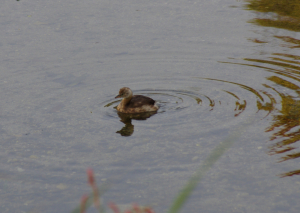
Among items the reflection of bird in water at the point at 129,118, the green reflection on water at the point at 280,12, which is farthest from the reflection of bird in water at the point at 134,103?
the green reflection on water at the point at 280,12

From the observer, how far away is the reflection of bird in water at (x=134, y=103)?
A: 10.2m

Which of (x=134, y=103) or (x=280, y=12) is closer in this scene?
(x=134, y=103)

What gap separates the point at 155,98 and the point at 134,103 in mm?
874

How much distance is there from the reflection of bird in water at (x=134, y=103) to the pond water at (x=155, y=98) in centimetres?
21

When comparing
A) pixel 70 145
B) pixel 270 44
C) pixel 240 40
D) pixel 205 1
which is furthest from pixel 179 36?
pixel 70 145

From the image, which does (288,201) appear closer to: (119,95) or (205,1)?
(119,95)

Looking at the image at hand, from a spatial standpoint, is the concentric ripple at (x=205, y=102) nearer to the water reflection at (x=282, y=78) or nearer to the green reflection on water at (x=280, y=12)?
the water reflection at (x=282, y=78)

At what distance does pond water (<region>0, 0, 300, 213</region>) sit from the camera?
7.00 m

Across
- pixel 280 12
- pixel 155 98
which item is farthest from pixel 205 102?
pixel 280 12

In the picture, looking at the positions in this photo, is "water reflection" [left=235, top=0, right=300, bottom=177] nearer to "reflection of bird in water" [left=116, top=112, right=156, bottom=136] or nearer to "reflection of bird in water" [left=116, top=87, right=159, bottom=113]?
"reflection of bird in water" [left=116, top=87, right=159, bottom=113]

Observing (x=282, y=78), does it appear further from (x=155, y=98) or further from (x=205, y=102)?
(x=155, y=98)

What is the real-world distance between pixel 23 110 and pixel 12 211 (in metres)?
4.04

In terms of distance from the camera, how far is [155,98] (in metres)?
10.9

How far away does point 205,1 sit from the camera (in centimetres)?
1848
